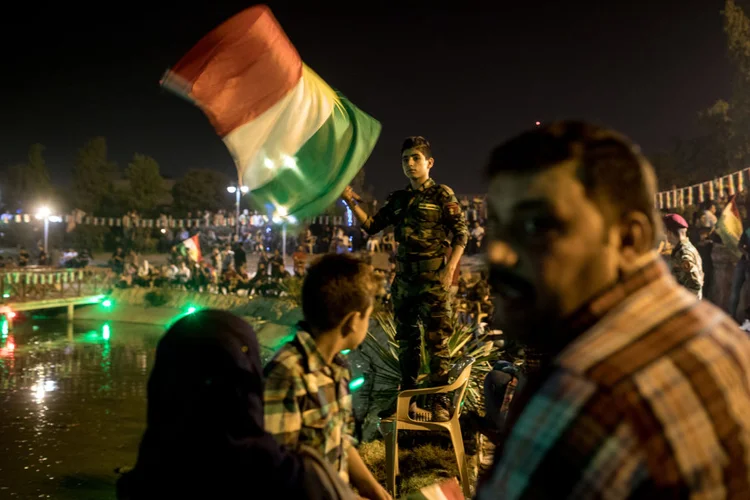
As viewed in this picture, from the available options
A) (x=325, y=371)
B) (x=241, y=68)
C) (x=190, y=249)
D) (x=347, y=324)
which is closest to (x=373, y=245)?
(x=190, y=249)

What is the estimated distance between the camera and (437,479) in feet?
15.8

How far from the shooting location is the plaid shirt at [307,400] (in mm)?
2094

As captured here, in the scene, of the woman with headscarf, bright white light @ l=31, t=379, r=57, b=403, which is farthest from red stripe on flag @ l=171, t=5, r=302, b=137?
bright white light @ l=31, t=379, r=57, b=403

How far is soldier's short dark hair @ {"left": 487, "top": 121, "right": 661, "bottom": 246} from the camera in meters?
1.05

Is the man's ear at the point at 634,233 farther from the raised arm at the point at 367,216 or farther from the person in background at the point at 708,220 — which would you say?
the person in background at the point at 708,220

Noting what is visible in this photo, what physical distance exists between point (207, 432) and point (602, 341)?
117cm

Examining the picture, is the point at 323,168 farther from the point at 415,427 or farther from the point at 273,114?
the point at 415,427

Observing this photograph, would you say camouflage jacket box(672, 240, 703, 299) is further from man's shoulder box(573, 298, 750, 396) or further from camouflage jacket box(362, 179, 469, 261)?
man's shoulder box(573, 298, 750, 396)

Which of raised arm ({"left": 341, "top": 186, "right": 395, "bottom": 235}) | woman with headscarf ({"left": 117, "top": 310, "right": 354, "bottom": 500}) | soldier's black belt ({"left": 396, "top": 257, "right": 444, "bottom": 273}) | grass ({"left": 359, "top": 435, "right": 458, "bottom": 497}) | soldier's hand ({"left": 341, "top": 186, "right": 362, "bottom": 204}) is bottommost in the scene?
grass ({"left": 359, "top": 435, "right": 458, "bottom": 497})

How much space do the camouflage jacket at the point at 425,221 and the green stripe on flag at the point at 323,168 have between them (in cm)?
45

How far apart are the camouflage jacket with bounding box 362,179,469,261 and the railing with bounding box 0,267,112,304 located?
1745cm

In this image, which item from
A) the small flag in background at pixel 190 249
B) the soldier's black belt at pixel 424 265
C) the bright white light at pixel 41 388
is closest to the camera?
the soldier's black belt at pixel 424 265

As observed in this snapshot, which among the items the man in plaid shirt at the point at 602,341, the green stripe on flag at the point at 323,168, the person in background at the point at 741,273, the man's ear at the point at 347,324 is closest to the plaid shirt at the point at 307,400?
the man's ear at the point at 347,324

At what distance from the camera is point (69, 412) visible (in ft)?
29.1
